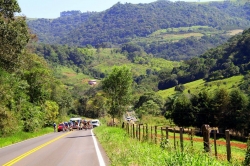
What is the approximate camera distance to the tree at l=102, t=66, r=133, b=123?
52094mm

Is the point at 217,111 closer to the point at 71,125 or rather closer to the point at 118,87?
the point at 118,87

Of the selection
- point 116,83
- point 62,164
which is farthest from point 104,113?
point 62,164

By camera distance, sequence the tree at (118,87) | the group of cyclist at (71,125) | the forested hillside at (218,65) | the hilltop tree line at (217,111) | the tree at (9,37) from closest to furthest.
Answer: the tree at (9,37)
the tree at (118,87)
the group of cyclist at (71,125)
the hilltop tree line at (217,111)
the forested hillside at (218,65)

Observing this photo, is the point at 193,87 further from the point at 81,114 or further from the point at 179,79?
the point at 81,114

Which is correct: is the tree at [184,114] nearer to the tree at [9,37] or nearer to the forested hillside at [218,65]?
the tree at [9,37]

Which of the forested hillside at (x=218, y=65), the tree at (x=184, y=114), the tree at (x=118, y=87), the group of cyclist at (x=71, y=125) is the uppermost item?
the forested hillside at (x=218, y=65)

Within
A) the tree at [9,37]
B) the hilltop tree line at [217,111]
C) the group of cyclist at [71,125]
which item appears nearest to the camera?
the tree at [9,37]

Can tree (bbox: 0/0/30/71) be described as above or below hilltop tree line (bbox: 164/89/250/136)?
above

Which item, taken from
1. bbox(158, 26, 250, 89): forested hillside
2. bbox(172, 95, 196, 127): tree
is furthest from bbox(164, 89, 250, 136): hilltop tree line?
bbox(158, 26, 250, 89): forested hillside

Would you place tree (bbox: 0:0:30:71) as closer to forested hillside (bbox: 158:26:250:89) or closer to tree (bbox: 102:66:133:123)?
tree (bbox: 102:66:133:123)

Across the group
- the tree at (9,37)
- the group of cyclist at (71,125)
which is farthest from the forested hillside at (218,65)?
the tree at (9,37)

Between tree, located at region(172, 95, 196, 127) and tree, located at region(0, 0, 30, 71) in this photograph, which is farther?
tree, located at region(172, 95, 196, 127)

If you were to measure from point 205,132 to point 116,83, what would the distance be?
4196 centimetres

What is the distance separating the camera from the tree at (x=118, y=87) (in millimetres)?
52094
